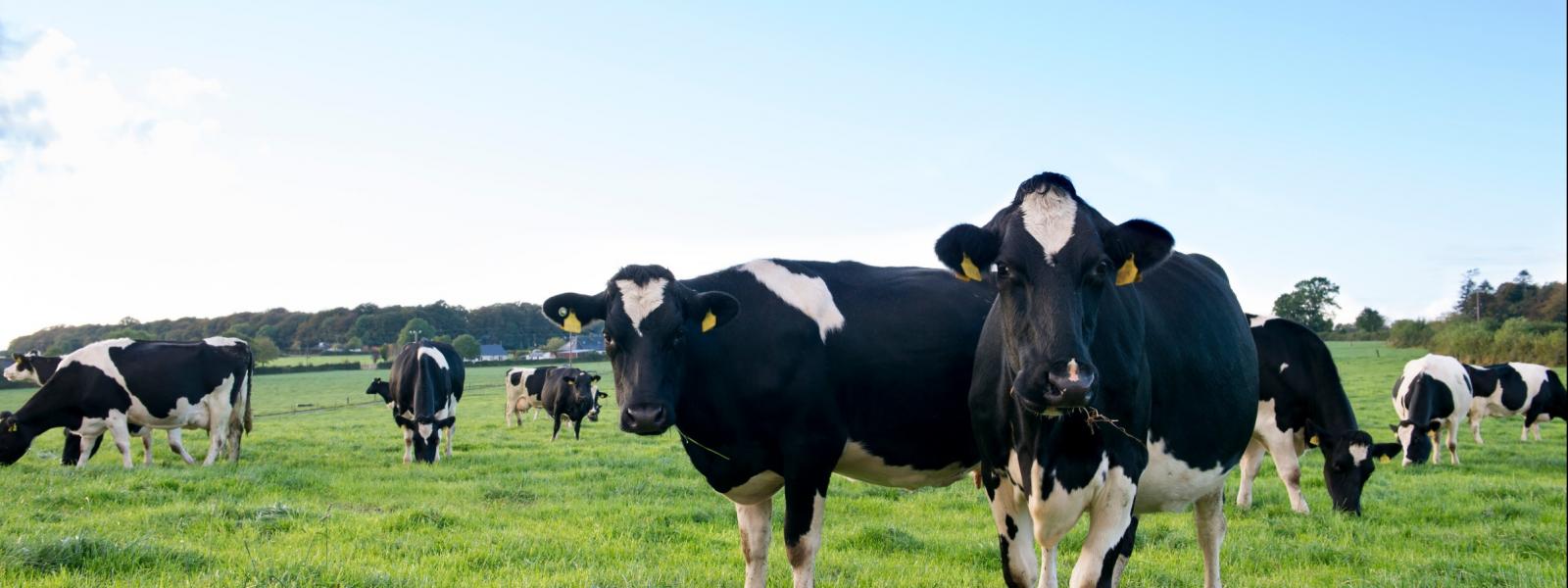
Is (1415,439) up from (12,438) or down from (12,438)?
down

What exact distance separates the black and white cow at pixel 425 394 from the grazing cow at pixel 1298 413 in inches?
499

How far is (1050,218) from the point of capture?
4.32m

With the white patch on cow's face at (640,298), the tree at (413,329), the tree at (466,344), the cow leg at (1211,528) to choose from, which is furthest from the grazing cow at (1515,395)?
the tree at (466,344)

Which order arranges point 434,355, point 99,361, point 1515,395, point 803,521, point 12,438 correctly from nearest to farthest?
point 803,521, point 12,438, point 99,361, point 434,355, point 1515,395

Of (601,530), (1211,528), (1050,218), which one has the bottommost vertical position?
(601,530)

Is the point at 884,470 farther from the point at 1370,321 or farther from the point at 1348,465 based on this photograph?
the point at 1370,321

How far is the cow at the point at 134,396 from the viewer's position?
15367 millimetres

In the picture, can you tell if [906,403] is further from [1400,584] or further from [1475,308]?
[1475,308]

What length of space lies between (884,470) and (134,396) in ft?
49.3

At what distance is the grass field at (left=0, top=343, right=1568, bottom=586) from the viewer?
6.75 m

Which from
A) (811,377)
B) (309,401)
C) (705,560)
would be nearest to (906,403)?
(811,377)

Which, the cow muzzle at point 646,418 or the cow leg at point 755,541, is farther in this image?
the cow leg at point 755,541

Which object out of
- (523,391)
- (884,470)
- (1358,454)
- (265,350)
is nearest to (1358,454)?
(1358,454)

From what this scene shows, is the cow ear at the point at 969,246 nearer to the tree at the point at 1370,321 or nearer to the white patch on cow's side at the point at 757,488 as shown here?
the white patch on cow's side at the point at 757,488
